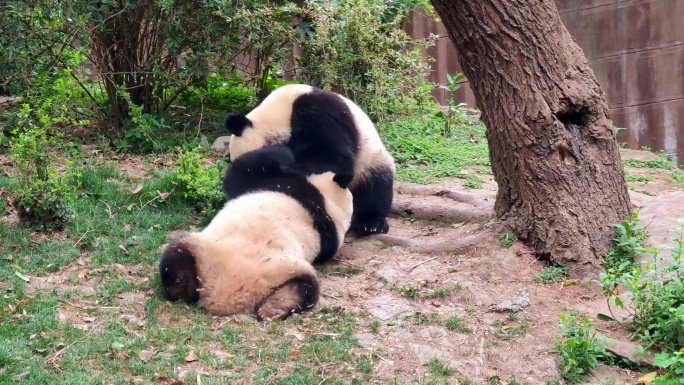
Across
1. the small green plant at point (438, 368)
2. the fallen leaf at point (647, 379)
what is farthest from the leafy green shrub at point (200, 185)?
the fallen leaf at point (647, 379)

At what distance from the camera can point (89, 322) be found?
402 centimetres

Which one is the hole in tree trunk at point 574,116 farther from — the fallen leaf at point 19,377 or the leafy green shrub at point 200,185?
the fallen leaf at point 19,377

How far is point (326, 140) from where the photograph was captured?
5.54 metres

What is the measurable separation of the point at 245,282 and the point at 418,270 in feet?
3.92

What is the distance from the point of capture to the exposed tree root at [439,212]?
5609 millimetres

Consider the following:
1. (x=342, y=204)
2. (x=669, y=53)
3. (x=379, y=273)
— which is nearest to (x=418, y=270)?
(x=379, y=273)

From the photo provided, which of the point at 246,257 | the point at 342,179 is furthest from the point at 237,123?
the point at 246,257

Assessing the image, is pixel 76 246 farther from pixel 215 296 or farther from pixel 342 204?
pixel 342 204

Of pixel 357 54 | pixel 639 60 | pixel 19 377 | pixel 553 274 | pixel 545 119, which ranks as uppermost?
pixel 357 54

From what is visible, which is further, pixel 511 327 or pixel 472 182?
pixel 472 182

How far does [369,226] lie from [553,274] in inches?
59.8

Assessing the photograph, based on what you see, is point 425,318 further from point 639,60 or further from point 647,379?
point 639,60

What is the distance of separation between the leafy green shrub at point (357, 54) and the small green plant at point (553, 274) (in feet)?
10.6

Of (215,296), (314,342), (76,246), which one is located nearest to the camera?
(314,342)
